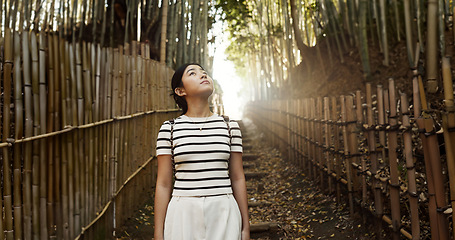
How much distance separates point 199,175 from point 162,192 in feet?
0.58

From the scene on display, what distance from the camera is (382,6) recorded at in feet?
15.8

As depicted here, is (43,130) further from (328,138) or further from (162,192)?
(328,138)

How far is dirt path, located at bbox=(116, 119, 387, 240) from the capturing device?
338 cm

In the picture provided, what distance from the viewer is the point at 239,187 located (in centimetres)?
156

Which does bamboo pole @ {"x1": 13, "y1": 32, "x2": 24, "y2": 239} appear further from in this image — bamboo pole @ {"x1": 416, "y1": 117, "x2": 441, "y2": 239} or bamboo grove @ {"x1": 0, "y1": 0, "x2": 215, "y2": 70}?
bamboo grove @ {"x1": 0, "y1": 0, "x2": 215, "y2": 70}

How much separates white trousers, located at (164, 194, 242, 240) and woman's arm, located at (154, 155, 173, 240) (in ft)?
0.13

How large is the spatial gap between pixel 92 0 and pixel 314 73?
4895 mm

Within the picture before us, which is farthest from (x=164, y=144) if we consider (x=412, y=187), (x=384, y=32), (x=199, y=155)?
(x=384, y=32)

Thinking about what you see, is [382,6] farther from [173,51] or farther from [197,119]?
[197,119]

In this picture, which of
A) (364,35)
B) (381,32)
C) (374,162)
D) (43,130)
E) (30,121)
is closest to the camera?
(30,121)

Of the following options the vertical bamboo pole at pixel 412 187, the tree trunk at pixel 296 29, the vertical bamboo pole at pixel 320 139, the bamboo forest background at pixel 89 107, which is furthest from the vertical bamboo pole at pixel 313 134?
the tree trunk at pixel 296 29

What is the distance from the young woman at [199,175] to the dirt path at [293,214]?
1.91 metres

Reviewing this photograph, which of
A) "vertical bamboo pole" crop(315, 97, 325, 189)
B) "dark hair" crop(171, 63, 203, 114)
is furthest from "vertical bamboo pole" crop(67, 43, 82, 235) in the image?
"vertical bamboo pole" crop(315, 97, 325, 189)

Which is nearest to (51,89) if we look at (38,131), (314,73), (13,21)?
(38,131)
